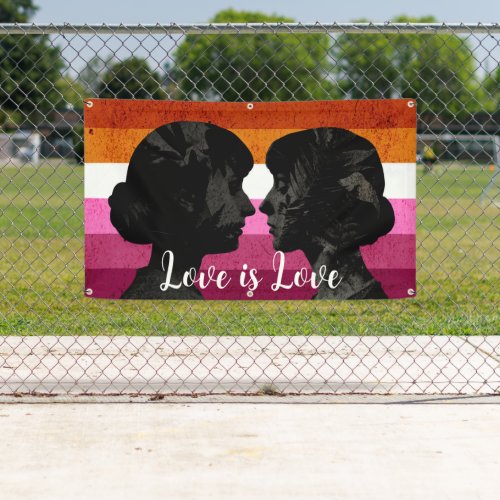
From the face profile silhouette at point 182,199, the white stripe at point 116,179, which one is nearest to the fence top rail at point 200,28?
the face profile silhouette at point 182,199

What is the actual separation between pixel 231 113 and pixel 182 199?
20.6 inches

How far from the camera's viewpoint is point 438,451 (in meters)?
4.28

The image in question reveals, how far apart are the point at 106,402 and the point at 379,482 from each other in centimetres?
178

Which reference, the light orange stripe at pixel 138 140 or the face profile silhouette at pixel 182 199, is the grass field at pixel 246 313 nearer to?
the light orange stripe at pixel 138 140

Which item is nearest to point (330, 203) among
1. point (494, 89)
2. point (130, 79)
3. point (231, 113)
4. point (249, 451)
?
point (231, 113)

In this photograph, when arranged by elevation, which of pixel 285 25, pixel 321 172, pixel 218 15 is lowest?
pixel 218 15

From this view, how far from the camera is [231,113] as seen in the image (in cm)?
505

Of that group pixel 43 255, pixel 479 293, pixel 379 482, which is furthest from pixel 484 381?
pixel 43 255

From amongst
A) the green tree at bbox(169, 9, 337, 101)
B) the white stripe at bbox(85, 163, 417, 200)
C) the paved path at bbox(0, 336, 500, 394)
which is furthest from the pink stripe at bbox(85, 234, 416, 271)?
the green tree at bbox(169, 9, 337, 101)

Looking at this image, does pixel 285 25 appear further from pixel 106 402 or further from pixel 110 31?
pixel 106 402

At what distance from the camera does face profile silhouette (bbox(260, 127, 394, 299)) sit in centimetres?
509

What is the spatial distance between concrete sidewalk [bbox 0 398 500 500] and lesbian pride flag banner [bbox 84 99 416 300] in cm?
67

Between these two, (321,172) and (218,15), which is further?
(218,15)

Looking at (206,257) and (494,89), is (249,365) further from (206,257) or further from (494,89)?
(494,89)
